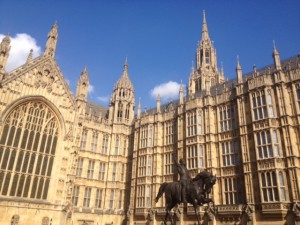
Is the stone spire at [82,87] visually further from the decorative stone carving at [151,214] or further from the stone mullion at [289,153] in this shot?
the stone mullion at [289,153]

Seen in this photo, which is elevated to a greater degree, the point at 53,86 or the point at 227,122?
the point at 53,86

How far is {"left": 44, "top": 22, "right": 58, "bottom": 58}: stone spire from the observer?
39375 mm

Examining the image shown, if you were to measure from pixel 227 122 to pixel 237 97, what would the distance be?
315cm

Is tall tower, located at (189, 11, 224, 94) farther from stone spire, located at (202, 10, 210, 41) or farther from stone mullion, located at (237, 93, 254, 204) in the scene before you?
stone mullion, located at (237, 93, 254, 204)

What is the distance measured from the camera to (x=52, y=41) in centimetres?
4047

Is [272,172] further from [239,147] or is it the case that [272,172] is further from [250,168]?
[239,147]

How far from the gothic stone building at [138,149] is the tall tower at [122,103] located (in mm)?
190

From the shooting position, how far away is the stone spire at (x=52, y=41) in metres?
39.4

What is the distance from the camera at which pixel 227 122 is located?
109ft

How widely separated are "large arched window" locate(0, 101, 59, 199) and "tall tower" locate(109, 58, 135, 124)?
1120cm

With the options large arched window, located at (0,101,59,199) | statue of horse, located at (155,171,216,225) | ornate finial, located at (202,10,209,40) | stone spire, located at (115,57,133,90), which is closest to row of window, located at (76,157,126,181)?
large arched window, located at (0,101,59,199)

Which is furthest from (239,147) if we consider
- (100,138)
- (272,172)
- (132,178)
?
(100,138)

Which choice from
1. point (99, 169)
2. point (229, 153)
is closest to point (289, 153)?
point (229, 153)

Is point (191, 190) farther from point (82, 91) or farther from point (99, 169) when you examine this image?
point (82, 91)
